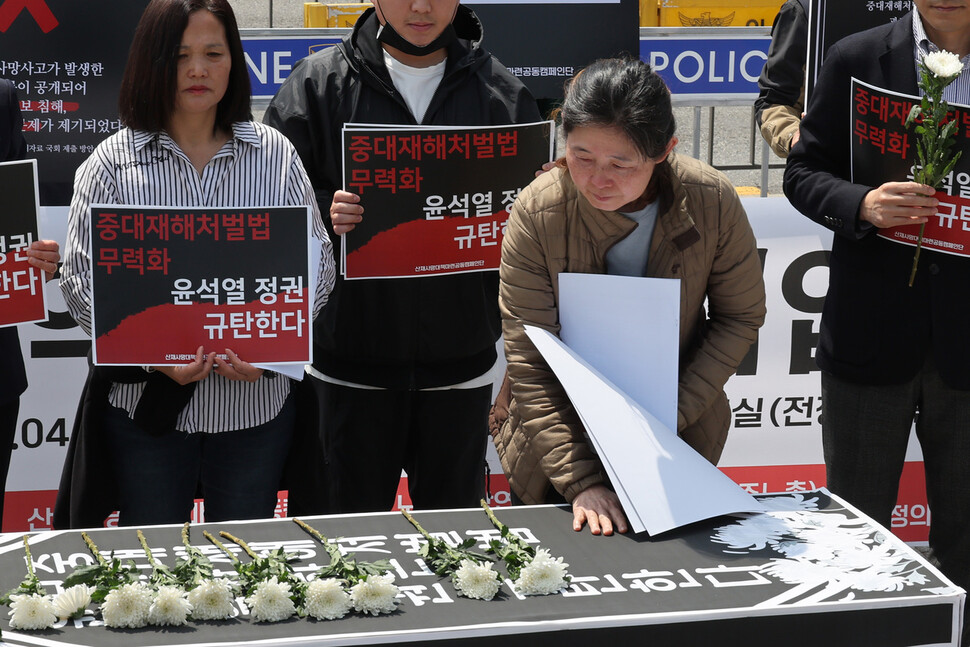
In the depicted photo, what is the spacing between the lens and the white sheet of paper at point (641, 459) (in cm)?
225

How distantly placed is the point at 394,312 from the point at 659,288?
44.3 inches

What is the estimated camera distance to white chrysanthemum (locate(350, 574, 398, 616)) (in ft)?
6.24

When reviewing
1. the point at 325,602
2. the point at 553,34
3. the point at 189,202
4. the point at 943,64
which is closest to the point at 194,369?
the point at 189,202

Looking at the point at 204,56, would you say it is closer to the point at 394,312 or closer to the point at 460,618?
the point at 394,312

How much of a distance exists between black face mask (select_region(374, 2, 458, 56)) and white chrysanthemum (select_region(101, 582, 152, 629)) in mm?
1846

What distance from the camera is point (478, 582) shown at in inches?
77.6

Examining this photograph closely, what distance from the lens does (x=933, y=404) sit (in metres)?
3.06

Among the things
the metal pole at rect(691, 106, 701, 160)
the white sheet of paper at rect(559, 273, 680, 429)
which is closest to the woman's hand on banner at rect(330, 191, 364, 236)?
the white sheet of paper at rect(559, 273, 680, 429)

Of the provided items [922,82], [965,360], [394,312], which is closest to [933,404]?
[965,360]

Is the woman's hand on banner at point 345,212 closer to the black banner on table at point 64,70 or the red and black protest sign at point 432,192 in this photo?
the red and black protest sign at point 432,192

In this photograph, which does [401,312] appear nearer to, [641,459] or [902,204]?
[641,459]

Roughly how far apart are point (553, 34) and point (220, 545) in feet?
10.7

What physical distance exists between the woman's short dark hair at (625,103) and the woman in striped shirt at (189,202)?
0.89m

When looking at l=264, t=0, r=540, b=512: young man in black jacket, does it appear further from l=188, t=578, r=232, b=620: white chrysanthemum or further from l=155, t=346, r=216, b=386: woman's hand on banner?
l=188, t=578, r=232, b=620: white chrysanthemum
